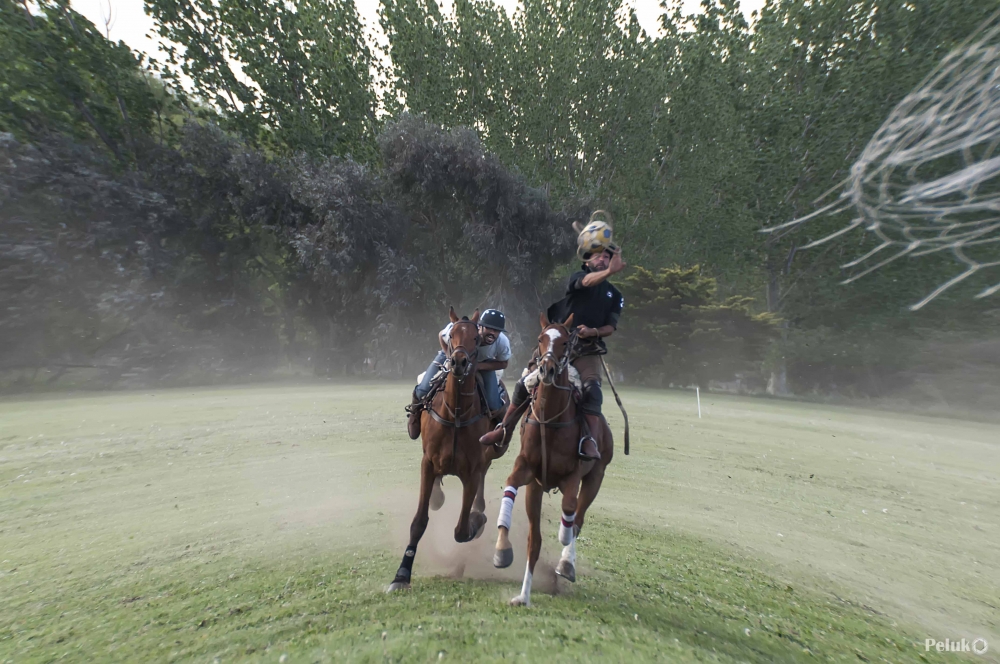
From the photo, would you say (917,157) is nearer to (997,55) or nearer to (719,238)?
(997,55)

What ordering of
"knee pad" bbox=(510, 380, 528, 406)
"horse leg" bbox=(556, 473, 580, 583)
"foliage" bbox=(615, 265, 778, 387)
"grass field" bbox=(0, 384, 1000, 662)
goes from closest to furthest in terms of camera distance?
1. "grass field" bbox=(0, 384, 1000, 662)
2. "horse leg" bbox=(556, 473, 580, 583)
3. "knee pad" bbox=(510, 380, 528, 406)
4. "foliage" bbox=(615, 265, 778, 387)

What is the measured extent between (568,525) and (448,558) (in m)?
1.80

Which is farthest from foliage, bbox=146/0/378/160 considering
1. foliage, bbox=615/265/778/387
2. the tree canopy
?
foliage, bbox=615/265/778/387

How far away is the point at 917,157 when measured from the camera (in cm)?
408

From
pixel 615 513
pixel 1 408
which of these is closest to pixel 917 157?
pixel 615 513

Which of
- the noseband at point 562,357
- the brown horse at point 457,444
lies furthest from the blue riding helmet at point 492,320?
the noseband at point 562,357

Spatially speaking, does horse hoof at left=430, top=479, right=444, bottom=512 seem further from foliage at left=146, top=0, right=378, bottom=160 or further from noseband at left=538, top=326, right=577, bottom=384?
foliage at left=146, top=0, right=378, bottom=160

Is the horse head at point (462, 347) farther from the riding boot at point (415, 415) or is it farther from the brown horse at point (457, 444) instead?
the riding boot at point (415, 415)

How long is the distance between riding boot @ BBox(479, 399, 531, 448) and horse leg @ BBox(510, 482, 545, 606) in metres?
0.60

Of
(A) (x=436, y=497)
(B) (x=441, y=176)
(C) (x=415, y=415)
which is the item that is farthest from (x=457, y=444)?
(B) (x=441, y=176)

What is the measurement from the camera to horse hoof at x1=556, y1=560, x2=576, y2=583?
225 inches

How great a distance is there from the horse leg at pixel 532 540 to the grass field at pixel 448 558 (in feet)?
0.51

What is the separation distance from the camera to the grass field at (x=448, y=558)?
179 inches

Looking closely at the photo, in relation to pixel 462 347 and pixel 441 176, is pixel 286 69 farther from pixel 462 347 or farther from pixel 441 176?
pixel 462 347
